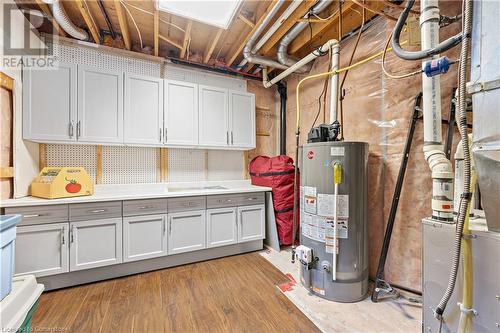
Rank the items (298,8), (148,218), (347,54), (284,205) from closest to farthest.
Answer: (298,8) → (148,218) → (347,54) → (284,205)

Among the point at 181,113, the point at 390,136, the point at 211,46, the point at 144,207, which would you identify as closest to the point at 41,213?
the point at 144,207

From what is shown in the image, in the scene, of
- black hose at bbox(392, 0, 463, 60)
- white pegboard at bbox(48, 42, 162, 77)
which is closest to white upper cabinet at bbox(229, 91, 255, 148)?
white pegboard at bbox(48, 42, 162, 77)

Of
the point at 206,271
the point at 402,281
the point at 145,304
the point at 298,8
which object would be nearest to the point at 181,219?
the point at 206,271

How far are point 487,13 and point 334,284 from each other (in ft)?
6.31

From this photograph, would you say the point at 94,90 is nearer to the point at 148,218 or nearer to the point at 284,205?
the point at 148,218

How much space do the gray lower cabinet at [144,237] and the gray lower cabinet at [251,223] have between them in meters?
0.93

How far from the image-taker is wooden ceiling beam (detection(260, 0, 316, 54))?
1994mm

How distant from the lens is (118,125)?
2.46m

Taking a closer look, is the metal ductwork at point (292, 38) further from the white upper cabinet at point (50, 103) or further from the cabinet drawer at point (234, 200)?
the white upper cabinet at point (50, 103)

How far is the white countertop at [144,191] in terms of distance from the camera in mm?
1881

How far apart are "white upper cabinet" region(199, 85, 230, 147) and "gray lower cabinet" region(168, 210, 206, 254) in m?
1.00

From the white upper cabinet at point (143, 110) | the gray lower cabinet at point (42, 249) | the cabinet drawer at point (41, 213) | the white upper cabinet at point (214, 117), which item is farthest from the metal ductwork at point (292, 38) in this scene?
the gray lower cabinet at point (42, 249)

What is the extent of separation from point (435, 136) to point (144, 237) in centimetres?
270

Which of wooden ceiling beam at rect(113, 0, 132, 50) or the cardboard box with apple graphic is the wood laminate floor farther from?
wooden ceiling beam at rect(113, 0, 132, 50)
